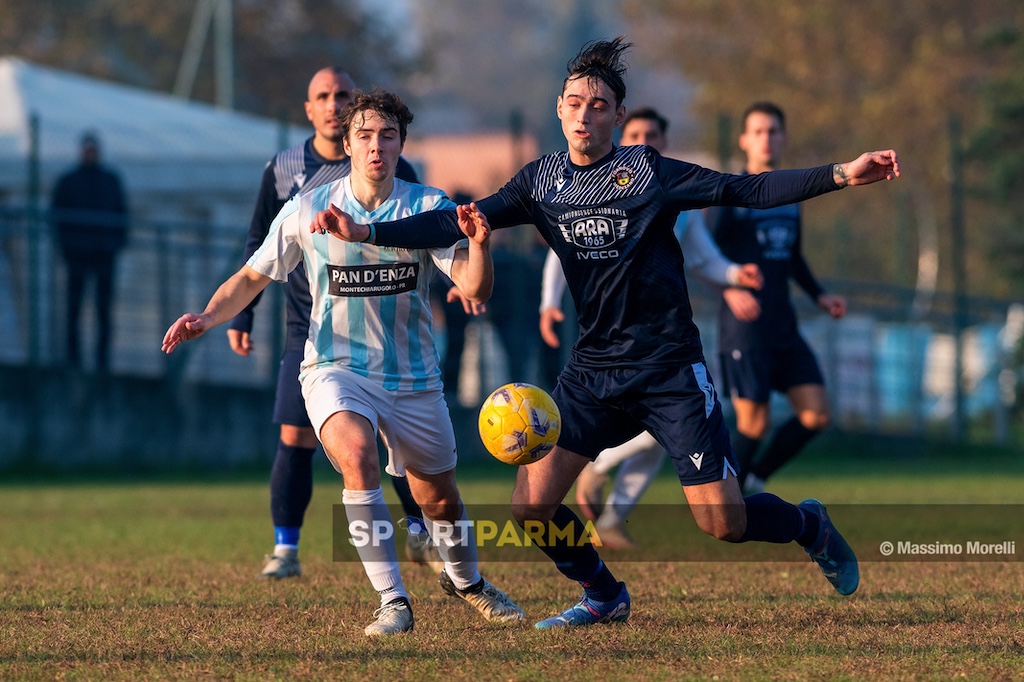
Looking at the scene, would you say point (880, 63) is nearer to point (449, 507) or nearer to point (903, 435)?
point (903, 435)

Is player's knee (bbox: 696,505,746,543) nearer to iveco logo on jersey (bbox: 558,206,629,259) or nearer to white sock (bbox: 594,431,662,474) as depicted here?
iveco logo on jersey (bbox: 558,206,629,259)

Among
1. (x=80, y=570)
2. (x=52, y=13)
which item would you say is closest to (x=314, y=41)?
(x=52, y=13)

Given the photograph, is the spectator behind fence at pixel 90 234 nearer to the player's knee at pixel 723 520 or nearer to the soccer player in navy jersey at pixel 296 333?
the soccer player in navy jersey at pixel 296 333

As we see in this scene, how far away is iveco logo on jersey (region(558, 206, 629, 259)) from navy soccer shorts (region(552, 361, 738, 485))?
0.49 metres

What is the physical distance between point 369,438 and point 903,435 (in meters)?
13.8

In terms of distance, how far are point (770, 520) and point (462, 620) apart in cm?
134

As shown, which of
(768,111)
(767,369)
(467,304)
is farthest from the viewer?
(767,369)

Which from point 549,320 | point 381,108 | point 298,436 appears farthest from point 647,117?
point 381,108

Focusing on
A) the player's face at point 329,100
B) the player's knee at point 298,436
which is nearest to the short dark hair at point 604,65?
the player's face at point 329,100

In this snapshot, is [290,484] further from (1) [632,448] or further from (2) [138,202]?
(2) [138,202]

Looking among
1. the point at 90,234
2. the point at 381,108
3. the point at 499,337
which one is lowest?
the point at 499,337

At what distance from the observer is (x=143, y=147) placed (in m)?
18.3

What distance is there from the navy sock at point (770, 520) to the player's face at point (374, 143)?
78.7 inches

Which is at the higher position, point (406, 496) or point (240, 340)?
point (240, 340)
